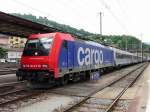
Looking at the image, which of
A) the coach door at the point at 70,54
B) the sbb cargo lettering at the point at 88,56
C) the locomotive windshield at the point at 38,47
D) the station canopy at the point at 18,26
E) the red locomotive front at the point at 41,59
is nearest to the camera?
the red locomotive front at the point at 41,59

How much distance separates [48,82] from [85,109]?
212 inches

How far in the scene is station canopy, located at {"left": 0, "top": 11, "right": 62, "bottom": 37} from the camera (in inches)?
677

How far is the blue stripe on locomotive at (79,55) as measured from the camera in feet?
56.5

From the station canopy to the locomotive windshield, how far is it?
63.4 inches

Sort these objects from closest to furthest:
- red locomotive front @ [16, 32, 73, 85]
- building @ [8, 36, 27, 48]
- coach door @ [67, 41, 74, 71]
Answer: red locomotive front @ [16, 32, 73, 85] < coach door @ [67, 41, 74, 71] < building @ [8, 36, 27, 48]

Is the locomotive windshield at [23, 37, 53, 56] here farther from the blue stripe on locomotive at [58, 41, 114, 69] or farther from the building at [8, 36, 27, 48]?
the building at [8, 36, 27, 48]

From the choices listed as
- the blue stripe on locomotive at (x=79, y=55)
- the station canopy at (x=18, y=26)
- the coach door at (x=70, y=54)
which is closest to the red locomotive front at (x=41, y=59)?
the blue stripe on locomotive at (x=79, y=55)

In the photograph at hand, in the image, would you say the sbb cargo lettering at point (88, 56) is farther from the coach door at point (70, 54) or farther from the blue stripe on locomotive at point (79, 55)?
the coach door at point (70, 54)

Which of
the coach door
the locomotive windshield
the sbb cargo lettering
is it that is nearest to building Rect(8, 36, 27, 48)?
the sbb cargo lettering

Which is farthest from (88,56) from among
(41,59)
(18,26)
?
(41,59)

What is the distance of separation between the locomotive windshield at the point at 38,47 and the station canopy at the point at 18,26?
5.28 feet

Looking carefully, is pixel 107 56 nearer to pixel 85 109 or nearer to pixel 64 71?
pixel 64 71

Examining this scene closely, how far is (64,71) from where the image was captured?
17.1 m

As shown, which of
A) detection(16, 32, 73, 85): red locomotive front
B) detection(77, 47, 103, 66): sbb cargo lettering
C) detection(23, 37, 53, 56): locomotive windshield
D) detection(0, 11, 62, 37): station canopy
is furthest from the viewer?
detection(77, 47, 103, 66): sbb cargo lettering
